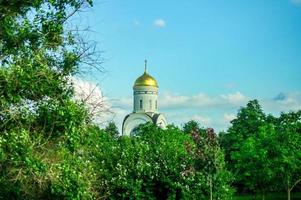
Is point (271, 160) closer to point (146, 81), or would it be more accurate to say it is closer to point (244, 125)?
point (244, 125)

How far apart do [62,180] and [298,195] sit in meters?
40.1

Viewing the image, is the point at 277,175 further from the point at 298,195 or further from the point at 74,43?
the point at 74,43

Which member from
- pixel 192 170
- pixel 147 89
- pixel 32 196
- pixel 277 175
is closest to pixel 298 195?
pixel 277 175

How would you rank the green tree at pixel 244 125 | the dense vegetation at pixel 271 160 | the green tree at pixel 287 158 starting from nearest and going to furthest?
the green tree at pixel 287 158, the dense vegetation at pixel 271 160, the green tree at pixel 244 125

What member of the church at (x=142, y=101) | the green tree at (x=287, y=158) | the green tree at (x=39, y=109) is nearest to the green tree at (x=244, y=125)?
the green tree at (x=287, y=158)

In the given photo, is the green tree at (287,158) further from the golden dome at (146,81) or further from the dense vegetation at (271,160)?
the golden dome at (146,81)

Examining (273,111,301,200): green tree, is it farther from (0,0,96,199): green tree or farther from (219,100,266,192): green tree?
(0,0,96,199): green tree

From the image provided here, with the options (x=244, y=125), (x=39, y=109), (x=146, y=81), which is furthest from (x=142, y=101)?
(x=39, y=109)

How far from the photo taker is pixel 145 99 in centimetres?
7081

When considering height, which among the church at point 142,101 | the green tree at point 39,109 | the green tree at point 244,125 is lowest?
the green tree at point 39,109

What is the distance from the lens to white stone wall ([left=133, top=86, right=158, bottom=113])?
70.5 m

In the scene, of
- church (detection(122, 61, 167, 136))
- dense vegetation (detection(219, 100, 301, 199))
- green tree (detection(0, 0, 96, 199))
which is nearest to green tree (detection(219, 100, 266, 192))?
dense vegetation (detection(219, 100, 301, 199))

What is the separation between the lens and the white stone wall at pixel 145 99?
2776 inches

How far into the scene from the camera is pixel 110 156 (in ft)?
80.7
